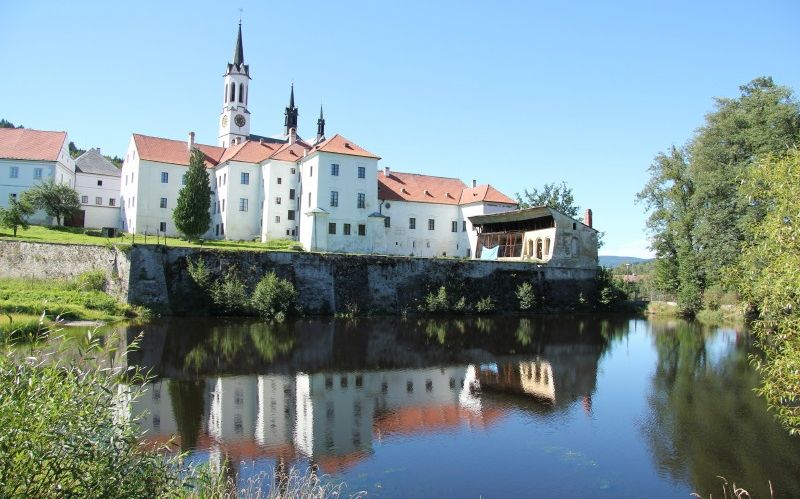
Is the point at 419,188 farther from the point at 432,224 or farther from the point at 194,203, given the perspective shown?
the point at 194,203

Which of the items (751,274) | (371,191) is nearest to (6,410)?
(751,274)

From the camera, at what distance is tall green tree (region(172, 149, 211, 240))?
4091 centimetres

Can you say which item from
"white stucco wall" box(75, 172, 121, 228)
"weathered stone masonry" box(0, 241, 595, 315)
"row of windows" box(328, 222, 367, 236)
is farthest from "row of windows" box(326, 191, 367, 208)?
"white stucco wall" box(75, 172, 121, 228)

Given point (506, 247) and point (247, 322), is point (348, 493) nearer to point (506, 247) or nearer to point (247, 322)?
point (247, 322)

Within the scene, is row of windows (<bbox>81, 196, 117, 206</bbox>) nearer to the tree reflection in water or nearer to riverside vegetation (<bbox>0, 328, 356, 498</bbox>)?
the tree reflection in water

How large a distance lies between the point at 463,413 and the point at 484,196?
117 ft

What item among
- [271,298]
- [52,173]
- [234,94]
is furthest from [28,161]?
[271,298]

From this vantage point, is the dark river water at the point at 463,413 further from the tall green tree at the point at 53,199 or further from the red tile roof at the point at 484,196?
the red tile roof at the point at 484,196

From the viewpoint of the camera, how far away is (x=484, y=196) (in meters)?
49.8

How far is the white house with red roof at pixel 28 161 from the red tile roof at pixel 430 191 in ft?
80.9

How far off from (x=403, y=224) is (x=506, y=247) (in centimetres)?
845

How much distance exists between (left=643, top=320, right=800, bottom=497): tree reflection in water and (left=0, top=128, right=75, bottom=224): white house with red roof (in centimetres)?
4256

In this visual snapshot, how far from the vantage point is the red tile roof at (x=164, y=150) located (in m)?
45.9

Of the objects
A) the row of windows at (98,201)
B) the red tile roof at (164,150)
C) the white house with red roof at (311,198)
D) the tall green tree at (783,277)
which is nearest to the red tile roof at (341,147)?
the white house with red roof at (311,198)
